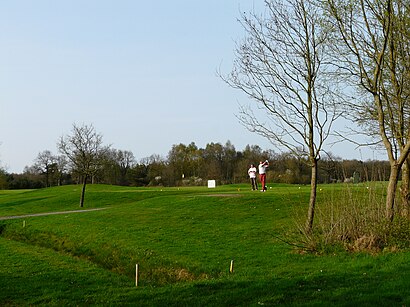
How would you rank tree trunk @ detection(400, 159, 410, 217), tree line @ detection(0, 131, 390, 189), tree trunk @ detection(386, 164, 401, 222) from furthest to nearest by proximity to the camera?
tree line @ detection(0, 131, 390, 189), tree trunk @ detection(400, 159, 410, 217), tree trunk @ detection(386, 164, 401, 222)

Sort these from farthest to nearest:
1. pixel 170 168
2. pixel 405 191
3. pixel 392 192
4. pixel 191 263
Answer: pixel 170 168
pixel 405 191
pixel 392 192
pixel 191 263

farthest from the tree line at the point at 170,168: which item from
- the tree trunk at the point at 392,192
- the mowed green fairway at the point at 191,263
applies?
the tree trunk at the point at 392,192

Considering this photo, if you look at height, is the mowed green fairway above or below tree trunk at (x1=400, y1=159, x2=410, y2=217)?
below

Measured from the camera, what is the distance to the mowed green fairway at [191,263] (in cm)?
898

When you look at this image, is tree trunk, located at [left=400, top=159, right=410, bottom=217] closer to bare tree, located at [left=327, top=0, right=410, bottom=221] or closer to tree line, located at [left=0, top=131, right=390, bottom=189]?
bare tree, located at [left=327, top=0, right=410, bottom=221]

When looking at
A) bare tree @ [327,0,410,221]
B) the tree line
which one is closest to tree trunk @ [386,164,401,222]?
bare tree @ [327,0,410,221]

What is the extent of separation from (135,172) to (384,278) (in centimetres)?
9033

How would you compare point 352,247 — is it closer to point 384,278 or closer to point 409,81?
point 384,278

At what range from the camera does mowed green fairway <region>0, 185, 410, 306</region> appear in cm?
898

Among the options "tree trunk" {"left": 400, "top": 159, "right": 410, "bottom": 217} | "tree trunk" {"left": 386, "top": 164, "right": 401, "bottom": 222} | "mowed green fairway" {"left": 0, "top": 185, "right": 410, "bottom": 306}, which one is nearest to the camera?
"mowed green fairway" {"left": 0, "top": 185, "right": 410, "bottom": 306}

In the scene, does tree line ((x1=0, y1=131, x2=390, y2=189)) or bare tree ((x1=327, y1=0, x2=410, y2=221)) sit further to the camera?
tree line ((x1=0, y1=131, x2=390, y2=189))

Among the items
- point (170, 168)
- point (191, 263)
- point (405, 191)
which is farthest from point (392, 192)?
point (170, 168)

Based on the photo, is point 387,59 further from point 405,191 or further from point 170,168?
point 170,168

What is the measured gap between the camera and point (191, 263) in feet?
45.3
